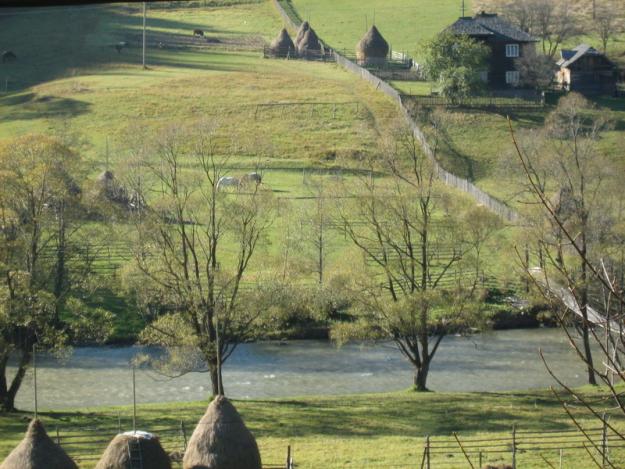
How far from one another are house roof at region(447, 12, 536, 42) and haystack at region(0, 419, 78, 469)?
46612 millimetres

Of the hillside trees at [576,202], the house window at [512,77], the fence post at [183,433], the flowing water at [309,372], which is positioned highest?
the house window at [512,77]

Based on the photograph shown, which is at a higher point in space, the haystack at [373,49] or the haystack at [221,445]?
the haystack at [373,49]

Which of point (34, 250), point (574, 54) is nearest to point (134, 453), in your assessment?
point (34, 250)

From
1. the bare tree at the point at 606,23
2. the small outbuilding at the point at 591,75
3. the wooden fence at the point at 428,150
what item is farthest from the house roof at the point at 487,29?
the bare tree at the point at 606,23

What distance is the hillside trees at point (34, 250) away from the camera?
85.6ft

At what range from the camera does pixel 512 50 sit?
6141 cm

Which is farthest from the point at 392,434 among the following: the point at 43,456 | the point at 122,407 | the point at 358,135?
the point at 358,135

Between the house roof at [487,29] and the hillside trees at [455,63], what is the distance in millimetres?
1399

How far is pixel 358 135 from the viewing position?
56062 mm

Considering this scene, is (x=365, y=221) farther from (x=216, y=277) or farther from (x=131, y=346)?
(x=131, y=346)

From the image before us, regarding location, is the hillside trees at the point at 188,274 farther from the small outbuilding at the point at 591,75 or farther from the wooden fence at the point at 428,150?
the small outbuilding at the point at 591,75

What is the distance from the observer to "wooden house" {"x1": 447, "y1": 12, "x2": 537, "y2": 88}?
60969 mm

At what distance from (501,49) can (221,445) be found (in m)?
46.9

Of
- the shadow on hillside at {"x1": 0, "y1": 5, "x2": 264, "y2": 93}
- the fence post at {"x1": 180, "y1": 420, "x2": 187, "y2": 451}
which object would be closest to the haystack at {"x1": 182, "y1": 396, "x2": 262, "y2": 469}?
the fence post at {"x1": 180, "y1": 420, "x2": 187, "y2": 451}
